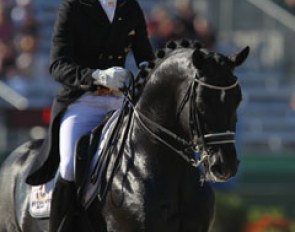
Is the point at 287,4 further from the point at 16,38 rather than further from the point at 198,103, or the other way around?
the point at 198,103

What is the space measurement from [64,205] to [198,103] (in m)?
1.36

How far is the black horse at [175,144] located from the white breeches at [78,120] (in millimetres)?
348

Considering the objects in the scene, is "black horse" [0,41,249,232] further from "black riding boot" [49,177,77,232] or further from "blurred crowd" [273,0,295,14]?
"blurred crowd" [273,0,295,14]

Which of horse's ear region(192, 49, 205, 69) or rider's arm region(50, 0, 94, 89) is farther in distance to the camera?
rider's arm region(50, 0, 94, 89)

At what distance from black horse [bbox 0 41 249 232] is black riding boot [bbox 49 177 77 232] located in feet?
0.61

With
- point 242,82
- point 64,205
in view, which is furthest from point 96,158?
point 242,82

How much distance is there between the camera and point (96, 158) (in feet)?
20.2

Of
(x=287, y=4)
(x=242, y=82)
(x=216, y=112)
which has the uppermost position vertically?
(x=216, y=112)

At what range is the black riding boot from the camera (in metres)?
6.25

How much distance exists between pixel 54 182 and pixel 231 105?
1673 millimetres

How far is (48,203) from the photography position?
6.61m

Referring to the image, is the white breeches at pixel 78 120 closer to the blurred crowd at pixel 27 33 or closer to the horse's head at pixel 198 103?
the horse's head at pixel 198 103

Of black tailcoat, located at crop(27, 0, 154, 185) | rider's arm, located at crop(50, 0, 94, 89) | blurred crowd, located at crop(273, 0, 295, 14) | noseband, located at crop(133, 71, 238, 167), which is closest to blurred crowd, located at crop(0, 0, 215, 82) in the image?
blurred crowd, located at crop(273, 0, 295, 14)

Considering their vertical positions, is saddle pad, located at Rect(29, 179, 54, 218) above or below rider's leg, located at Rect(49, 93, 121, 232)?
below
